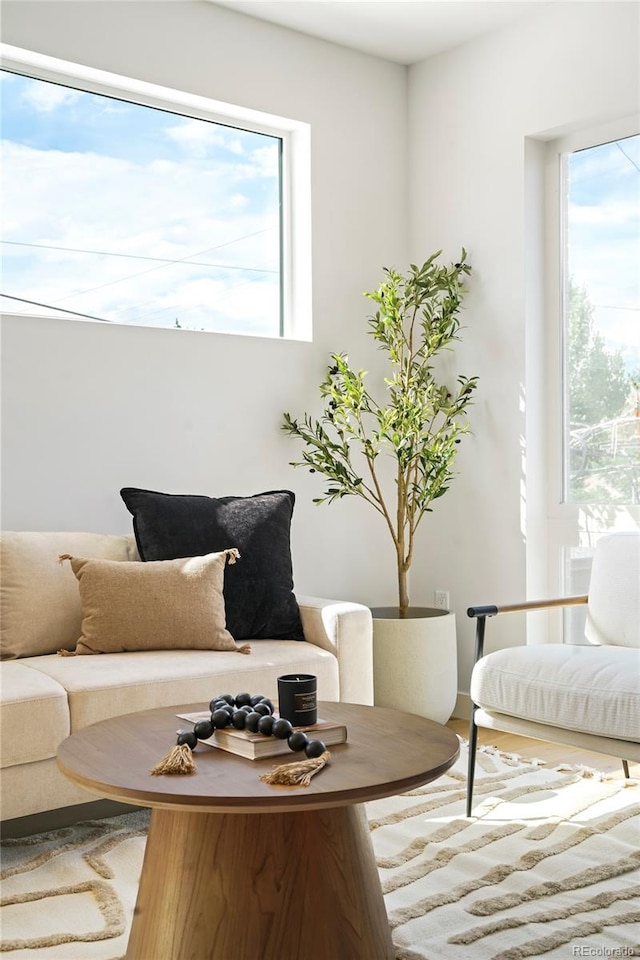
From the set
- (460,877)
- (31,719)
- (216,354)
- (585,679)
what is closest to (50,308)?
(216,354)

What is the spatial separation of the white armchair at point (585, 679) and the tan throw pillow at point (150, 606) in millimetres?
831

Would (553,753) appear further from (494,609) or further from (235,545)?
(235,545)

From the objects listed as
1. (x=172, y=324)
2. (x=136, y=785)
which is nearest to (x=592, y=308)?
(x=172, y=324)

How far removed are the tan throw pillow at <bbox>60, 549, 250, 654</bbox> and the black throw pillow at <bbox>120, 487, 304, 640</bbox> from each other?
15cm

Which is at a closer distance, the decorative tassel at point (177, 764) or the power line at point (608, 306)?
the decorative tassel at point (177, 764)

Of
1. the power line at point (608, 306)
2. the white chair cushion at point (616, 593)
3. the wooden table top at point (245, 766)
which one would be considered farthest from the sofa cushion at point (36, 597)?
the power line at point (608, 306)

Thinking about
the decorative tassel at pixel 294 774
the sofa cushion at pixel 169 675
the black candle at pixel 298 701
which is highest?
the black candle at pixel 298 701

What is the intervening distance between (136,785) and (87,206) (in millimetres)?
2638

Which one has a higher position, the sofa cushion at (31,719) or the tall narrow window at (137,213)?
the tall narrow window at (137,213)

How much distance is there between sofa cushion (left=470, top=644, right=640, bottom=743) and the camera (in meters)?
2.33

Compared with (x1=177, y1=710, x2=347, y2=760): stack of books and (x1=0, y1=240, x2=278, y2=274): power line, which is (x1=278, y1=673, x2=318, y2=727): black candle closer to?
(x1=177, y1=710, x2=347, y2=760): stack of books

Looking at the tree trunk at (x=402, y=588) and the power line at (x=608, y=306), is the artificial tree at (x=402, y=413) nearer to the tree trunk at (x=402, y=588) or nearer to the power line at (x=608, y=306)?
the tree trunk at (x=402, y=588)

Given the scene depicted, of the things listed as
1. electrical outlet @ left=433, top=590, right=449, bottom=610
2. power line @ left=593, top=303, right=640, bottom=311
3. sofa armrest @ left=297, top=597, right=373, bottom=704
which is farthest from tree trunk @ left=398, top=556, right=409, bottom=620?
power line @ left=593, top=303, right=640, bottom=311

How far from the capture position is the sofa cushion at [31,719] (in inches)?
94.3
